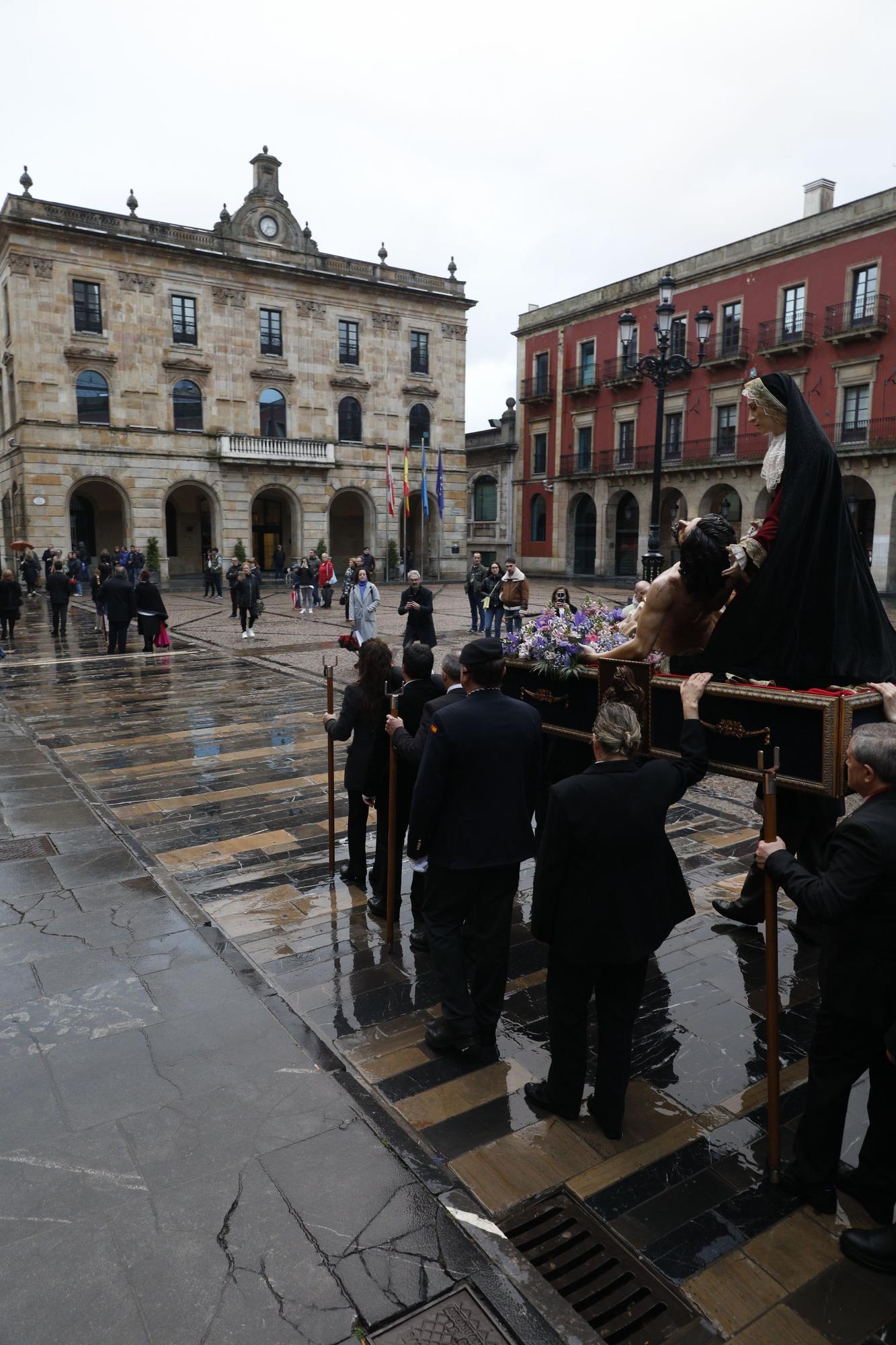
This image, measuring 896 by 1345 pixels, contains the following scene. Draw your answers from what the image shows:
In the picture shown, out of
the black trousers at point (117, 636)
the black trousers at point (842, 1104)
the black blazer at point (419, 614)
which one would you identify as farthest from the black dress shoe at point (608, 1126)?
the black trousers at point (117, 636)

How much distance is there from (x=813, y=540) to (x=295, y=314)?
1418 inches

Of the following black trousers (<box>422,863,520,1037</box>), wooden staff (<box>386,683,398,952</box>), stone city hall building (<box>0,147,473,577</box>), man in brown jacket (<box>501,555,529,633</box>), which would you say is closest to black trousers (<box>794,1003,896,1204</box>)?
black trousers (<box>422,863,520,1037</box>)

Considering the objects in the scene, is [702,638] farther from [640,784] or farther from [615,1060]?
[615,1060]

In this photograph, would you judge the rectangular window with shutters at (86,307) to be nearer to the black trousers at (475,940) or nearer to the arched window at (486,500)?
the arched window at (486,500)

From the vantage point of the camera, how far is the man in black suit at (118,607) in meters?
15.6

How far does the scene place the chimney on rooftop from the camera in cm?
3136

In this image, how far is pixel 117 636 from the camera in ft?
53.0

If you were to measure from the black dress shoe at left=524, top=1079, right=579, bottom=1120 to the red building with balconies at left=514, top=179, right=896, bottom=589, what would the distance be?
61.6 feet

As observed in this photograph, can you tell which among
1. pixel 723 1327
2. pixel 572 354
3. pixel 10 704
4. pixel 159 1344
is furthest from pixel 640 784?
pixel 572 354

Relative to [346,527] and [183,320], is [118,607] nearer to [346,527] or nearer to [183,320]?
[183,320]

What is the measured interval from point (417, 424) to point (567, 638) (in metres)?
36.7

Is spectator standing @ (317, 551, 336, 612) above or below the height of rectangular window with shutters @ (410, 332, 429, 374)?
below

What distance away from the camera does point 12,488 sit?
32.8 meters

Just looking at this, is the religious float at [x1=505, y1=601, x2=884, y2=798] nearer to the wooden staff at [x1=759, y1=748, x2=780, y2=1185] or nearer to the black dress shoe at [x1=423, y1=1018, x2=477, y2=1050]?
the wooden staff at [x1=759, y1=748, x2=780, y2=1185]
